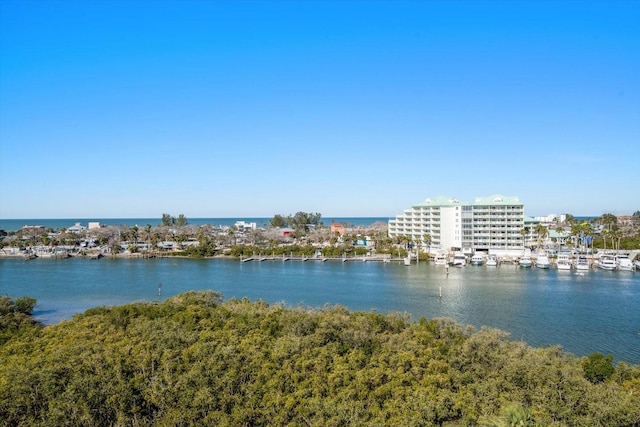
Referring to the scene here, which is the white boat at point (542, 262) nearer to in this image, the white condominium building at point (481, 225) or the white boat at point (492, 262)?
the white boat at point (492, 262)

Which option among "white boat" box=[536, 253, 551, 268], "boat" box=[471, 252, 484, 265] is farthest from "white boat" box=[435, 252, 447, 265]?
"white boat" box=[536, 253, 551, 268]

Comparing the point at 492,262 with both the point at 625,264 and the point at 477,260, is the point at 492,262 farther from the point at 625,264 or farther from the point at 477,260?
the point at 625,264

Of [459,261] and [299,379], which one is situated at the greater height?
[299,379]

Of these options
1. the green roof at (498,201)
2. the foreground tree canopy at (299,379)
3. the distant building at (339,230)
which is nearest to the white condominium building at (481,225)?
the green roof at (498,201)

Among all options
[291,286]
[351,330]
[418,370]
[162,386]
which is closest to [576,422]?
[418,370]

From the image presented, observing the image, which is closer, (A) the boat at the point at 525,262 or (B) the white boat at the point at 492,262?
(A) the boat at the point at 525,262

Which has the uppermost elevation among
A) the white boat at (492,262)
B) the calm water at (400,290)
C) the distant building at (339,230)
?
the distant building at (339,230)

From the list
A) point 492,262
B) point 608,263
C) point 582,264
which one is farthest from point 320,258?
point 608,263
